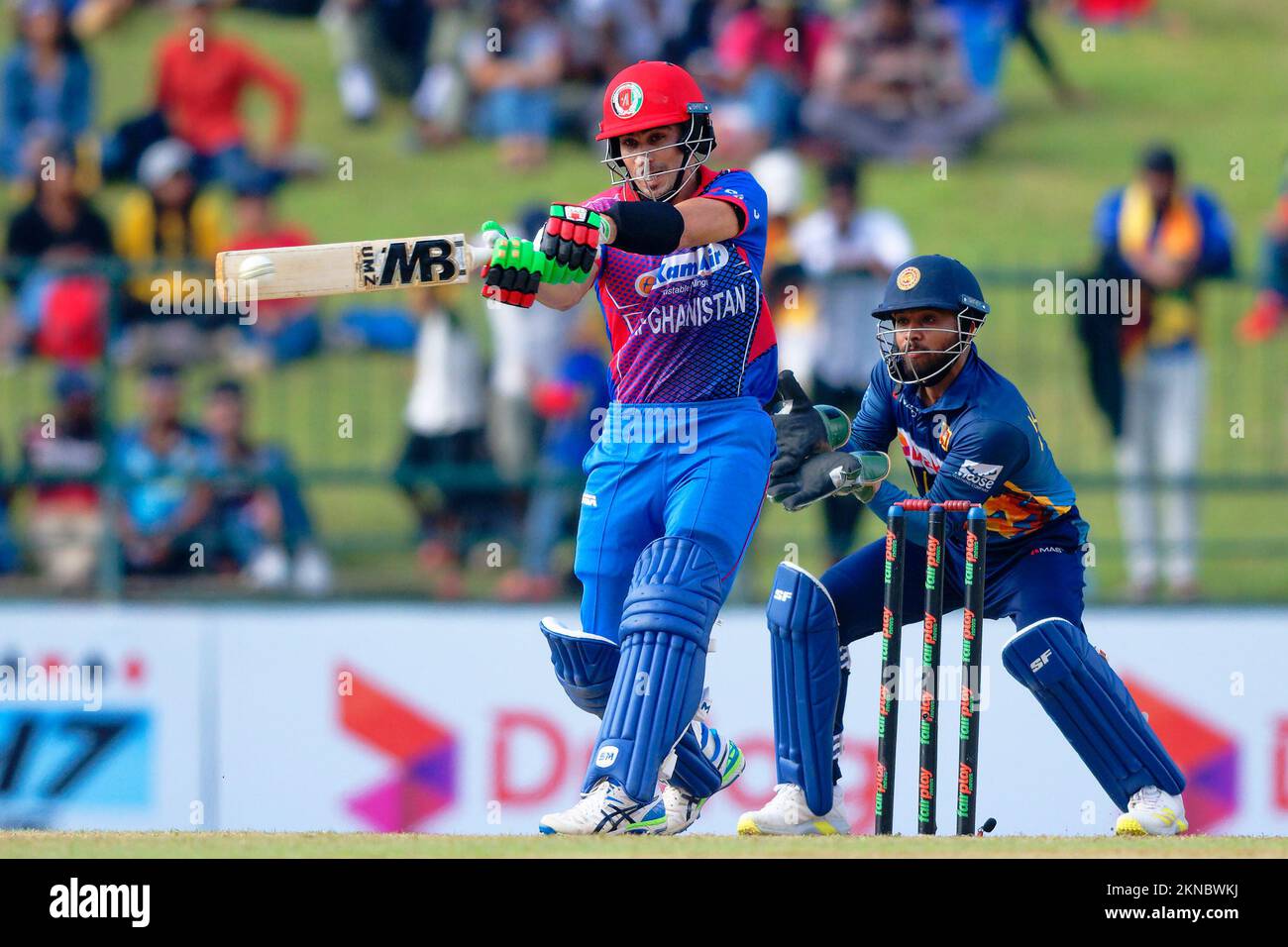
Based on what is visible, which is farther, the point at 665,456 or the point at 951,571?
the point at 951,571

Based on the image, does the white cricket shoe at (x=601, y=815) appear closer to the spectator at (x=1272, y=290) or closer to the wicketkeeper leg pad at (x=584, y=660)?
the wicketkeeper leg pad at (x=584, y=660)

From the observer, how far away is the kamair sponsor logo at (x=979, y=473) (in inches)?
279

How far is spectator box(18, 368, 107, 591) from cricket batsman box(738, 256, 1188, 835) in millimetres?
5253

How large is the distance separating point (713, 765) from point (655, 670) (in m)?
0.80

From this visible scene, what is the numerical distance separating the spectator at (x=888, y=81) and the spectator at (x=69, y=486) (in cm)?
629

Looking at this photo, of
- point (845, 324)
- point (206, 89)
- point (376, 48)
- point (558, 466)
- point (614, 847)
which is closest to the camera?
point (614, 847)

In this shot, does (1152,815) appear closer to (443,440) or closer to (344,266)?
(344,266)

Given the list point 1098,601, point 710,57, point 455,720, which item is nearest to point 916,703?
point 1098,601

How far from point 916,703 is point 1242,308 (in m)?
3.15

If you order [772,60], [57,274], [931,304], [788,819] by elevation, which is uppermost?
[772,60]

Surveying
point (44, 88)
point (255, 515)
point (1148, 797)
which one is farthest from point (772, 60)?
point (1148, 797)

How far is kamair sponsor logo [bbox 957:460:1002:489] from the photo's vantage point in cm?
710

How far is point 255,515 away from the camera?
11555 millimetres

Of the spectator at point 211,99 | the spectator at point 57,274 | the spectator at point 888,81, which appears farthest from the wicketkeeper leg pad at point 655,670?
the spectator at point 888,81
